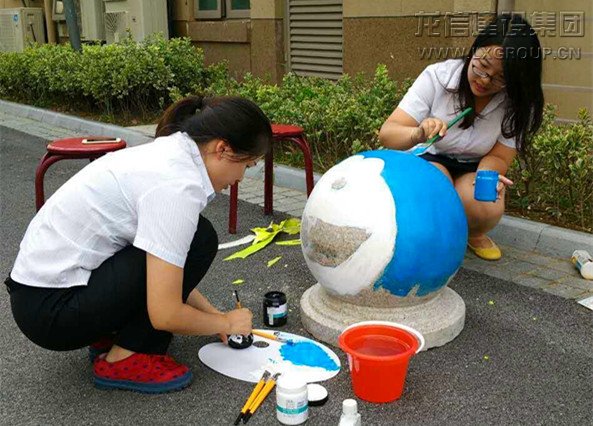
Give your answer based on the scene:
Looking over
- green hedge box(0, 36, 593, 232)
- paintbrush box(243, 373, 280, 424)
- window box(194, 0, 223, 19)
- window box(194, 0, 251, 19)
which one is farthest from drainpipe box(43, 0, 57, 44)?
paintbrush box(243, 373, 280, 424)

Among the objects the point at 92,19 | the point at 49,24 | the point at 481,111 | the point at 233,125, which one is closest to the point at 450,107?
A: the point at 481,111

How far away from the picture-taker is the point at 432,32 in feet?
21.6

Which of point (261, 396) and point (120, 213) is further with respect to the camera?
point (261, 396)

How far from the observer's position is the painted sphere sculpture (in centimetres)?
267

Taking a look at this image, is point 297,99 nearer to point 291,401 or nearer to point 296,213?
point 296,213

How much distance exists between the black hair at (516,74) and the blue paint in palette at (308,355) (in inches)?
60.4

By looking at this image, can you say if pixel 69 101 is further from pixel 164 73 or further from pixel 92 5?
pixel 92 5

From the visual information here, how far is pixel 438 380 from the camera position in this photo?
8.39 feet

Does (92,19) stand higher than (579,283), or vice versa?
(92,19)

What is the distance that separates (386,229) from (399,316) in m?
0.40

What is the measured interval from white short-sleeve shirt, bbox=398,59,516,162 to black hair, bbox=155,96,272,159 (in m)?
1.46

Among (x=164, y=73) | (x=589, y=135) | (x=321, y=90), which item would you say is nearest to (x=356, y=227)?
(x=589, y=135)

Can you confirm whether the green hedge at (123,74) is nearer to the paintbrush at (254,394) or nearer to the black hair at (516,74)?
the black hair at (516,74)

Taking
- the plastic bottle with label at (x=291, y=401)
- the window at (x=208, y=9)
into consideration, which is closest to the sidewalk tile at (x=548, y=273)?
the plastic bottle with label at (x=291, y=401)
